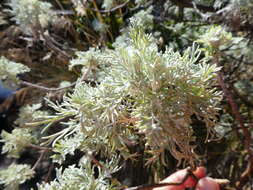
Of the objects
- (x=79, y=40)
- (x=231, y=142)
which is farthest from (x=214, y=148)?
(x=79, y=40)

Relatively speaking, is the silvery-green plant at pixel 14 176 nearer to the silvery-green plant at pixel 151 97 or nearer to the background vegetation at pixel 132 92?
the background vegetation at pixel 132 92

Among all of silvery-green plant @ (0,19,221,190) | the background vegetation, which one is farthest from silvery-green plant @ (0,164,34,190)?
silvery-green plant @ (0,19,221,190)

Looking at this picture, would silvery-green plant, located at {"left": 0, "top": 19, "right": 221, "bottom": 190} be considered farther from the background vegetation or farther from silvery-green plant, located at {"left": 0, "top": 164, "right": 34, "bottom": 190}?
silvery-green plant, located at {"left": 0, "top": 164, "right": 34, "bottom": 190}

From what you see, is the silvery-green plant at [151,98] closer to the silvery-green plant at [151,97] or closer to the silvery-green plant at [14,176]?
the silvery-green plant at [151,97]

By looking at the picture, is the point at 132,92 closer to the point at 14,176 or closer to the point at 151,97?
the point at 151,97

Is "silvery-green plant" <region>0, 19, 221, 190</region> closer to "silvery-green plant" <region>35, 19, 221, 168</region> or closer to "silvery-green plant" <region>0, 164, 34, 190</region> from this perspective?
"silvery-green plant" <region>35, 19, 221, 168</region>

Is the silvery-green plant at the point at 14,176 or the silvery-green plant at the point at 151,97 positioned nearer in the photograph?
the silvery-green plant at the point at 151,97

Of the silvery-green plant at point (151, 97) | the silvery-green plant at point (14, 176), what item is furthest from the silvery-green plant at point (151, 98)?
the silvery-green plant at point (14, 176)

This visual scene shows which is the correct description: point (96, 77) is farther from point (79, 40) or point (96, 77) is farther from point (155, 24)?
point (79, 40)

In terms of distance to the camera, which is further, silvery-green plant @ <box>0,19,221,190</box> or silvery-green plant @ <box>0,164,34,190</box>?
silvery-green plant @ <box>0,164,34,190</box>
